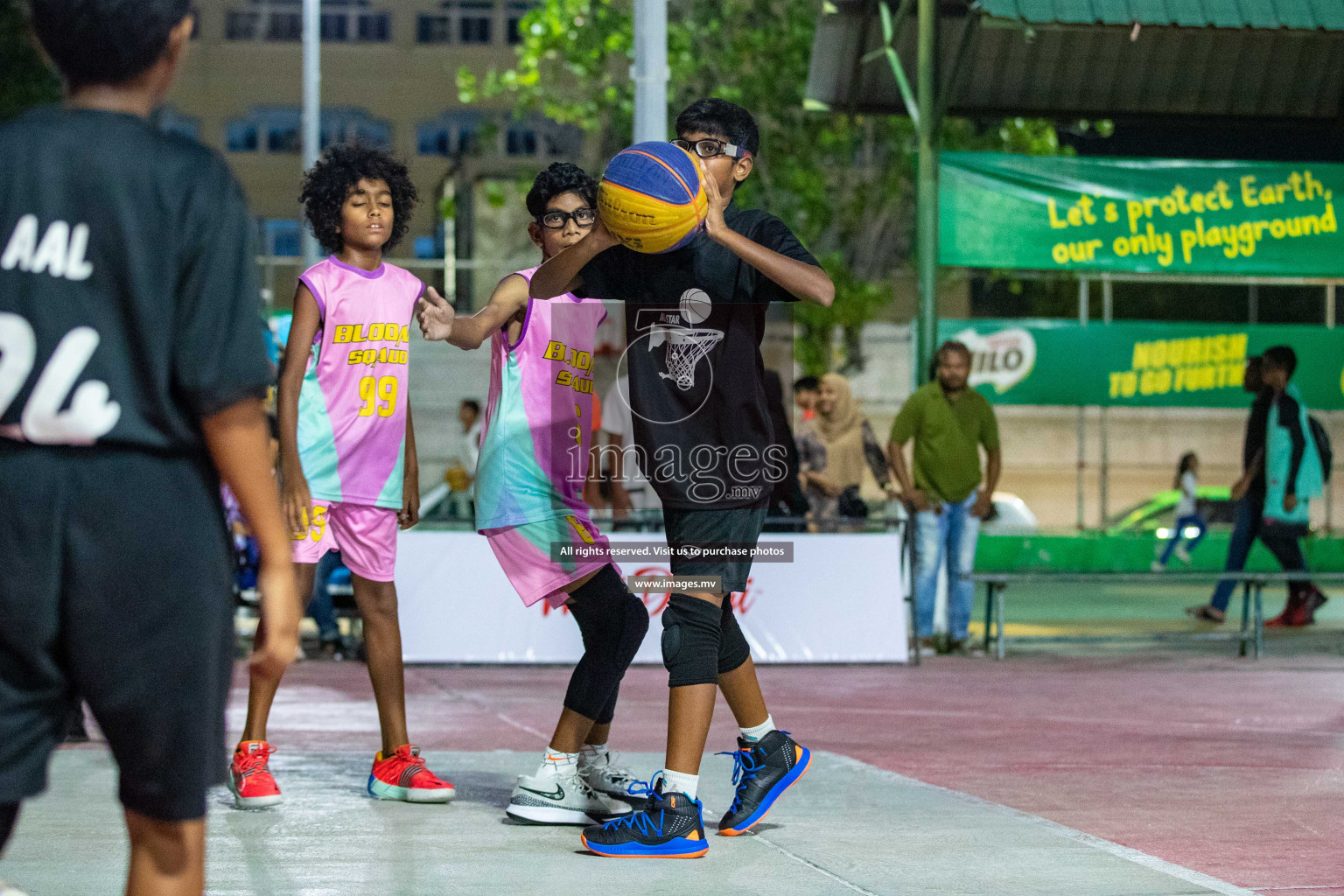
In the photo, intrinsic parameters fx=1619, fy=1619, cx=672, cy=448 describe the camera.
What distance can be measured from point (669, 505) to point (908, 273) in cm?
2964

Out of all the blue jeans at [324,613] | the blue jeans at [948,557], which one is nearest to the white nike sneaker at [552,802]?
the blue jeans at [948,557]

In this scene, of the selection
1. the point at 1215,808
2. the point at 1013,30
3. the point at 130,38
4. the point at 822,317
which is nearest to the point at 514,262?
the point at 822,317

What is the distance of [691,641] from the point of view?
15.6ft

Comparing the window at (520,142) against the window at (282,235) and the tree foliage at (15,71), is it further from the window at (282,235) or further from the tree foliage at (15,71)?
the tree foliage at (15,71)

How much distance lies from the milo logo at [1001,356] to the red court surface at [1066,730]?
250 cm

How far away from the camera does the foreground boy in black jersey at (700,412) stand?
4695mm

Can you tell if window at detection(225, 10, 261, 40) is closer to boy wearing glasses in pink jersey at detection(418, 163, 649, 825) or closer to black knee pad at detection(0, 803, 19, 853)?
boy wearing glasses in pink jersey at detection(418, 163, 649, 825)

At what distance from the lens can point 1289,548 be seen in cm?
1298

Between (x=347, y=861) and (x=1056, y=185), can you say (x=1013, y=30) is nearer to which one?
(x=1056, y=185)

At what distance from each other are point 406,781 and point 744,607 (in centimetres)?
495

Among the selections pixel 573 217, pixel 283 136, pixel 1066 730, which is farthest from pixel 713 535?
pixel 283 136

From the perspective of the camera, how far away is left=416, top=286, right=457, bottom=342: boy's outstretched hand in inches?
195

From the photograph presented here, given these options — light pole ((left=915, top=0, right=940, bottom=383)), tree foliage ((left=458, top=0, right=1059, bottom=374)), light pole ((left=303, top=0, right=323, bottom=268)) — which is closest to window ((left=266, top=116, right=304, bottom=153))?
tree foliage ((left=458, top=0, right=1059, bottom=374))

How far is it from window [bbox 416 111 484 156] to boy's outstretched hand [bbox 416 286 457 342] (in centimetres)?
4110
